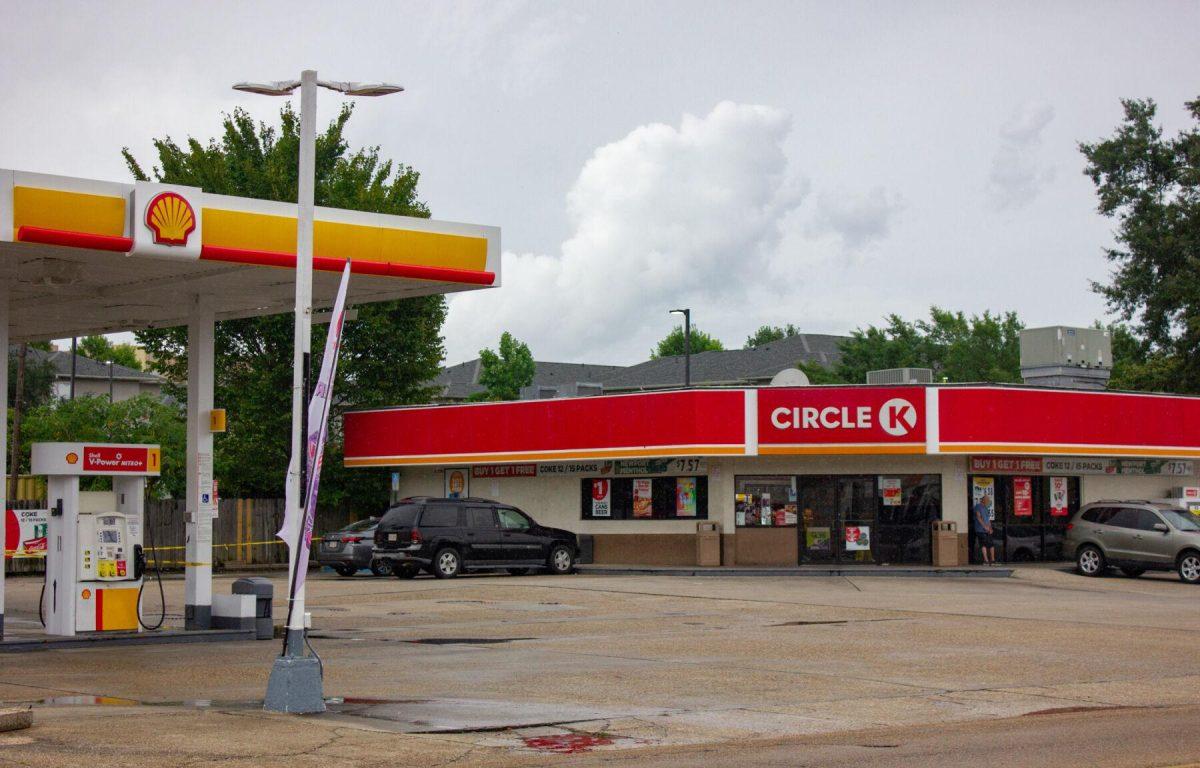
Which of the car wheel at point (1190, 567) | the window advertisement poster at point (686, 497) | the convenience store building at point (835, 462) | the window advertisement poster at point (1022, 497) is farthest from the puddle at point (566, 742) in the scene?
the window advertisement poster at point (1022, 497)

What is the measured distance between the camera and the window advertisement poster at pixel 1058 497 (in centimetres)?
3541

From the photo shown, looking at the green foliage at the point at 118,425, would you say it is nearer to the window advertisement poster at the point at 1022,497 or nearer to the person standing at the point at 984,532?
the person standing at the point at 984,532

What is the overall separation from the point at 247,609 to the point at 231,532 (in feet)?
73.3

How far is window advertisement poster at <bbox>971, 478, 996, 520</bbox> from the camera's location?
111 feet

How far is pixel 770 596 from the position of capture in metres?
25.0

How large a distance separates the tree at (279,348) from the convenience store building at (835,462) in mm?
6910

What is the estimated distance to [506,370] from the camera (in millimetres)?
86375

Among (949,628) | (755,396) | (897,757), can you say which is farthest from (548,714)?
(755,396)

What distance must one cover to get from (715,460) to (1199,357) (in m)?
29.9

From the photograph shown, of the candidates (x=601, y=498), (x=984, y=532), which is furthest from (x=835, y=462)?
(x=601, y=498)

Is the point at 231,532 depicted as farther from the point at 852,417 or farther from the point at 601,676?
the point at 601,676

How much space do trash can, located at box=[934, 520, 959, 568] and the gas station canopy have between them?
17660 mm

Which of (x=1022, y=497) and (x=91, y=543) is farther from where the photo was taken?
(x=1022, y=497)

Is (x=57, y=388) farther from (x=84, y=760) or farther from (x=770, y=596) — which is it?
(x=84, y=760)
